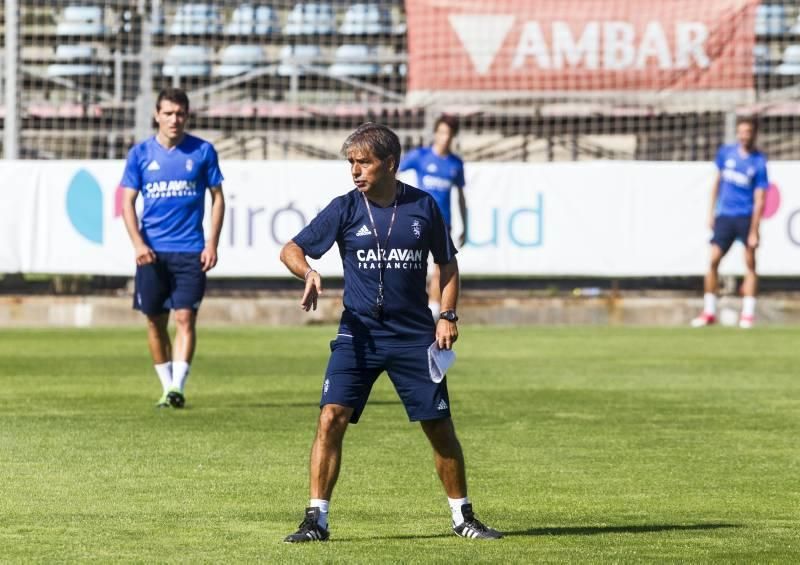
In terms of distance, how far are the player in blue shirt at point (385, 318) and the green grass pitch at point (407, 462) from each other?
13.6 inches

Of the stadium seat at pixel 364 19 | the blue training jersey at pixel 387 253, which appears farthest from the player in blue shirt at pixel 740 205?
the blue training jersey at pixel 387 253

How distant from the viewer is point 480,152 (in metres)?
28.7

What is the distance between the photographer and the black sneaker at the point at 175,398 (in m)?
12.8

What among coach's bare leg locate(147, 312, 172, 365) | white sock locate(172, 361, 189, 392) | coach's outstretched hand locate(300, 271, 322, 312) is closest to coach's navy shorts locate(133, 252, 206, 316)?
coach's bare leg locate(147, 312, 172, 365)

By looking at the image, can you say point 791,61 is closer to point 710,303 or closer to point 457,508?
point 710,303

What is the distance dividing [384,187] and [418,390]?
0.85 m

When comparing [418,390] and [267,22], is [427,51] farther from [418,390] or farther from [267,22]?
[418,390]

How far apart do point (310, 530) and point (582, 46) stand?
18.7 meters

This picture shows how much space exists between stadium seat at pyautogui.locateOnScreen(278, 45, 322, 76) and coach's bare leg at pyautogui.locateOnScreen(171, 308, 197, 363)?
13419mm

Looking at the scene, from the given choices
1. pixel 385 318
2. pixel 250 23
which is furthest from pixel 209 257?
pixel 250 23

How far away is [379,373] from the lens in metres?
7.43

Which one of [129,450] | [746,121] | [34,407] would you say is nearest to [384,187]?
[129,450]

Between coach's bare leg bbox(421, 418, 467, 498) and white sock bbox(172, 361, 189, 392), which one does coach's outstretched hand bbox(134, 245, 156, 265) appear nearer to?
white sock bbox(172, 361, 189, 392)

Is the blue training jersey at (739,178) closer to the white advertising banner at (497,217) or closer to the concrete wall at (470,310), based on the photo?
the white advertising banner at (497,217)
